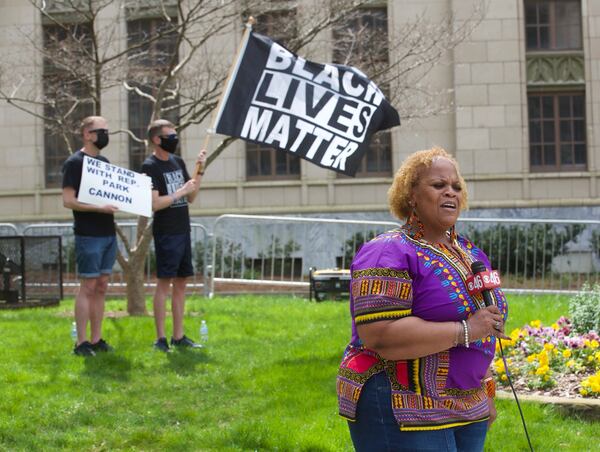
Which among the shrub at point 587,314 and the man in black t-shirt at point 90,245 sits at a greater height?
the man in black t-shirt at point 90,245

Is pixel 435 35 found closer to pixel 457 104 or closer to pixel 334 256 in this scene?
pixel 334 256

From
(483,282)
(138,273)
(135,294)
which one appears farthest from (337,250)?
(483,282)

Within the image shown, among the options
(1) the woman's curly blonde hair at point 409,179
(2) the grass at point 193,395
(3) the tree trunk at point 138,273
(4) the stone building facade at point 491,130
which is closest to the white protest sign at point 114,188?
(2) the grass at point 193,395

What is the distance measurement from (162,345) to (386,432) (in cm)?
550

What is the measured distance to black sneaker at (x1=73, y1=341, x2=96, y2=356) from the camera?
8258mm

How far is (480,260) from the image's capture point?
3.58m

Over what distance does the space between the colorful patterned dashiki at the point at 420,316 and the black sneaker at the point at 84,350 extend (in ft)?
17.3

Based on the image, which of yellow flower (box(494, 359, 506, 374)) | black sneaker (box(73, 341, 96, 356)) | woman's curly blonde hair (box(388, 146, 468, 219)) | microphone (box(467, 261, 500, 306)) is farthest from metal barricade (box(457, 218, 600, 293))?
microphone (box(467, 261, 500, 306))

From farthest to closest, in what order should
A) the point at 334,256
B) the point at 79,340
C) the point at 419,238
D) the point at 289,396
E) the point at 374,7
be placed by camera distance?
the point at 374,7 → the point at 334,256 → the point at 79,340 → the point at 289,396 → the point at 419,238

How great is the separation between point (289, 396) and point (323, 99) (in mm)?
2904

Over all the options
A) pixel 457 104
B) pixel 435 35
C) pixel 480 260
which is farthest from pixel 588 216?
pixel 480 260

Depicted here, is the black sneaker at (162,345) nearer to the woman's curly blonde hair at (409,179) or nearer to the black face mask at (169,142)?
the black face mask at (169,142)

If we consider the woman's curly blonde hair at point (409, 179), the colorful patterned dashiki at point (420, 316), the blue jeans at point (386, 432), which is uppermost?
the woman's curly blonde hair at point (409, 179)

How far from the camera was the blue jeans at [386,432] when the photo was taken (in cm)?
325
